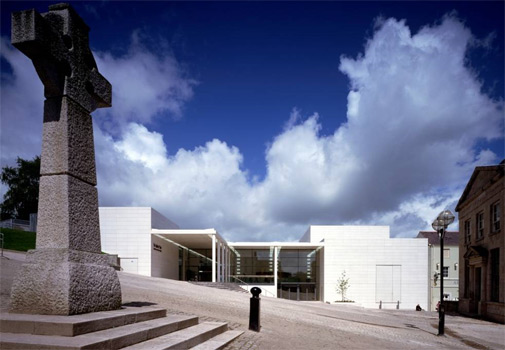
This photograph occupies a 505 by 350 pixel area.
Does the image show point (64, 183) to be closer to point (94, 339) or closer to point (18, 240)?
point (94, 339)

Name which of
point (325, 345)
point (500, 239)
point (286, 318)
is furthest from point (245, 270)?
point (325, 345)

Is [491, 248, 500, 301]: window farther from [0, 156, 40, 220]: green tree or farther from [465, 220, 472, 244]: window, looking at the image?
[0, 156, 40, 220]: green tree

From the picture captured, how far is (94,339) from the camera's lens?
5117 millimetres

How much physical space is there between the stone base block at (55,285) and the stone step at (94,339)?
0.75 m

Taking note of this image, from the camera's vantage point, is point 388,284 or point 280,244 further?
point 280,244

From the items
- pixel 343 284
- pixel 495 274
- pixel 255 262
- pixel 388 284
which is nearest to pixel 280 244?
pixel 343 284

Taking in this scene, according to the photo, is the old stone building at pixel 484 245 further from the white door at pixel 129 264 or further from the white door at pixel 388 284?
the white door at pixel 129 264

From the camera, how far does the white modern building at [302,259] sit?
37594 mm

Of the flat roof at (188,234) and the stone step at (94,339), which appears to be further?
the flat roof at (188,234)

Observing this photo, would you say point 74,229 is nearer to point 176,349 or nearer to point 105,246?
point 176,349

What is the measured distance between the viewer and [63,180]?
6.80 metres

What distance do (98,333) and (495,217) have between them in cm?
2558

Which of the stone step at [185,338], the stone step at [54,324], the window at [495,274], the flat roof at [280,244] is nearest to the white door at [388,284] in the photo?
the flat roof at [280,244]

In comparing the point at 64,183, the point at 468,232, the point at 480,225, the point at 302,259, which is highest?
the point at 64,183
